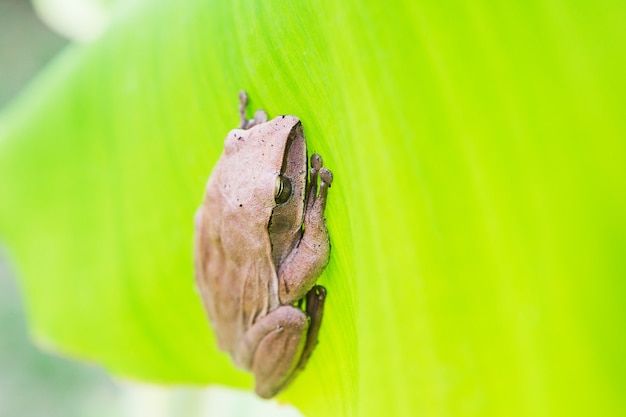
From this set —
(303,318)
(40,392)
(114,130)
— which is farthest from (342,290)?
(40,392)

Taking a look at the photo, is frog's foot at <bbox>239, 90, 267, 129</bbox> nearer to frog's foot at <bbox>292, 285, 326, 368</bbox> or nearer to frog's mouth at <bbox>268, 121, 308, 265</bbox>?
frog's mouth at <bbox>268, 121, 308, 265</bbox>

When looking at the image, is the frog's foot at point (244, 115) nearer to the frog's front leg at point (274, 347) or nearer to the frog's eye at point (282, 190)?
the frog's eye at point (282, 190)

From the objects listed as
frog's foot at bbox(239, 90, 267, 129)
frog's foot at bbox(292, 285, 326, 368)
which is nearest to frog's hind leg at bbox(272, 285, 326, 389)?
A: frog's foot at bbox(292, 285, 326, 368)

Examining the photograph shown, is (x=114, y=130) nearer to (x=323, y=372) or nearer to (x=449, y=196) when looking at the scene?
(x=323, y=372)

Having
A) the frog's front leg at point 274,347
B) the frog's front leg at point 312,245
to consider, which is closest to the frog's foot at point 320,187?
the frog's front leg at point 312,245

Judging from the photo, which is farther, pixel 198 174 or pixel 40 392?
pixel 40 392

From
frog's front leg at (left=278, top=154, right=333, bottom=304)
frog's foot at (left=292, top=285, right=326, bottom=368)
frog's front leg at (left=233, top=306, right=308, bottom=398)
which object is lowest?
frog's front leg at (left=233, top=306, right=308, bottom=398)

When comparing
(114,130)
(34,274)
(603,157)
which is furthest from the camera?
(34,274)
